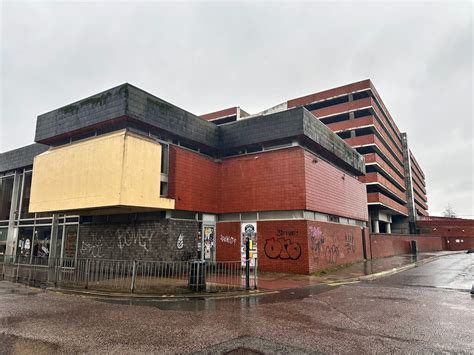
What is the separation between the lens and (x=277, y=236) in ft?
61.1

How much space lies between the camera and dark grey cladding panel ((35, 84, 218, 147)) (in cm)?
1670

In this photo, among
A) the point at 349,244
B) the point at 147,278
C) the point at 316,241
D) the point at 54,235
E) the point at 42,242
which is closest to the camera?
the point at 147,278

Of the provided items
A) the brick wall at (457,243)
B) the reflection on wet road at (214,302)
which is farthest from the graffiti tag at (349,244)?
the brick wall at (457,243)

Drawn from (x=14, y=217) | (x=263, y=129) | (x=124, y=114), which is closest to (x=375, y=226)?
(x=263, y=129)

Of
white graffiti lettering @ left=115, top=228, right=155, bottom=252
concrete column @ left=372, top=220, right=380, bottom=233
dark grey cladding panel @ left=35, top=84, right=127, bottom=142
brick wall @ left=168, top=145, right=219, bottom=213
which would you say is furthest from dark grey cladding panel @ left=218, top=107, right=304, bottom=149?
concrete column @ left=372, top=220, right=380, bottom=233

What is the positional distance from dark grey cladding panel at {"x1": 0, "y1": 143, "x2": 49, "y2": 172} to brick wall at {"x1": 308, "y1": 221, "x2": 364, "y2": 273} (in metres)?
19.7

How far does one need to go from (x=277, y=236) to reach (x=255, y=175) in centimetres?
392

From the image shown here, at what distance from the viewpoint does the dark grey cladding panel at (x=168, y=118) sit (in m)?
16.9

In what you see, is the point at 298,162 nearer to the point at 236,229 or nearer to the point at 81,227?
the point at 236,229

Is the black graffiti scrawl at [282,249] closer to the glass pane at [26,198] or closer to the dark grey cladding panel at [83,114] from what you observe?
the dark grey cladding panel at [83,114]

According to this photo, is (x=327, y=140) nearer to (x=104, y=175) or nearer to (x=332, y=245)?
(x=332, y=245)

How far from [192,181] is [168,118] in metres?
3.85

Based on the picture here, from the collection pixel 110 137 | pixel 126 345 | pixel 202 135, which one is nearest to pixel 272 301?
pixel 126 345

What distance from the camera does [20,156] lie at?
26.0 metres
